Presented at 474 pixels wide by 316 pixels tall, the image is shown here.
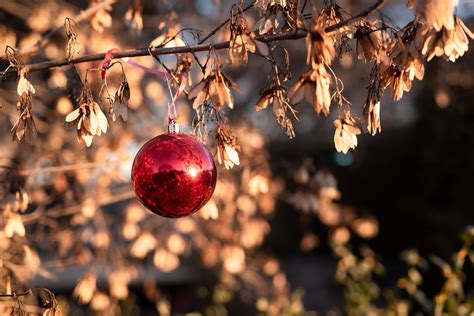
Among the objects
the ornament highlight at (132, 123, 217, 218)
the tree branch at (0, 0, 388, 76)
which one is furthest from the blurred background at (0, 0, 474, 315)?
the ornament highlight at (132, 123, 217, 218)

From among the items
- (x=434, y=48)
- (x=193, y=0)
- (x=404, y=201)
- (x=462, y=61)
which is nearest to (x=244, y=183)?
(x=434, y=48)

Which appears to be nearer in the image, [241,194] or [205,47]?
[205,47]

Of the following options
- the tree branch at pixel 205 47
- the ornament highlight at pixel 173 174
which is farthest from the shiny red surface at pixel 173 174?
the tree branch at pixel 205 47

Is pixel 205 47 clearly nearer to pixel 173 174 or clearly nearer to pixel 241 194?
pixel 173 174

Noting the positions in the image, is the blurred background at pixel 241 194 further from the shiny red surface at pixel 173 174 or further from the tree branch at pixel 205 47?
the shiny red surface at pixel 173 174

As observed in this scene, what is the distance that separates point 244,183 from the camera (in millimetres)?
Answer: 3252

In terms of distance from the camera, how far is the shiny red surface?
1539mm

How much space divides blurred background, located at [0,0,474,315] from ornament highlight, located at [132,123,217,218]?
423 millimetres

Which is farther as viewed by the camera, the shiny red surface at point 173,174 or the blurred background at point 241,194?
the blurred background at point 241,194

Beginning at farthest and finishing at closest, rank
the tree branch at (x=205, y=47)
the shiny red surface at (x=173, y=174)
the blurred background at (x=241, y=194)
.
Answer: the blurred background at (x=241, y=194) < the shiny red surface at (x=173, y=174) < the tree branch at (x=205, y=47)

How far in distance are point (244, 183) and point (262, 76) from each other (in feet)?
8.96

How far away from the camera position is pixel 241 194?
139 inches

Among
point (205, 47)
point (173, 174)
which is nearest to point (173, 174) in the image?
point (173, 174)

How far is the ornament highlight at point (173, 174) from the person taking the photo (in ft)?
5.05
